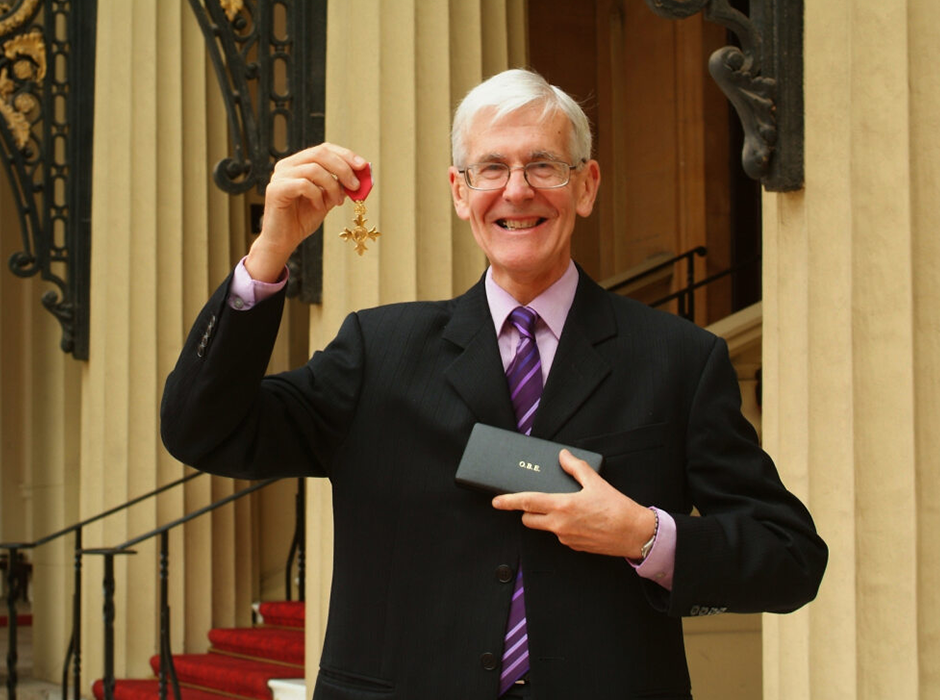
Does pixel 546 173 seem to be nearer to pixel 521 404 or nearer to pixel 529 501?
pixel 521 404

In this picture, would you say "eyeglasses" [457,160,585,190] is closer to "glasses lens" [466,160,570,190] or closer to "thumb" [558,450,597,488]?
"glasses lens" [466,160,570,190]

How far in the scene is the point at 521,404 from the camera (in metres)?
2.12

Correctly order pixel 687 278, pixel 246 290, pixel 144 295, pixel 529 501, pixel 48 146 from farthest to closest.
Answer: pixel 687 278 < pixel 48 146 < pixel 144 295 < pixel 246 290 < pixel 529 501

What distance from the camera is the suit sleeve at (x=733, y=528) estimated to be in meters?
1.94

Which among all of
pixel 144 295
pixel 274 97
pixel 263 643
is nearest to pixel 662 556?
pixel 274 97

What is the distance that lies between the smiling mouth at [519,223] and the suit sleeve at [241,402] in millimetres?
367

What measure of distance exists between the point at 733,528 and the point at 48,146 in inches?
289

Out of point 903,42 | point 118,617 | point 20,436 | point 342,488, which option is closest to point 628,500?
point 342,488

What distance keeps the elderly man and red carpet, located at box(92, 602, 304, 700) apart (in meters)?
5.72

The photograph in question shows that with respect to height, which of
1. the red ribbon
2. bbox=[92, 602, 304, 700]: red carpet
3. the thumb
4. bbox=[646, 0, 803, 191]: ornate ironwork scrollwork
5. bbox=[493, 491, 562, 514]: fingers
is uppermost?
bbox=[646, 0, 803, 191]: ornate ironwork scrollwork

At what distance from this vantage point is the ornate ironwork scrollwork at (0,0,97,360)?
8.38 metres

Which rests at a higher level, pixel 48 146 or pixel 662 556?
pixel 48 146

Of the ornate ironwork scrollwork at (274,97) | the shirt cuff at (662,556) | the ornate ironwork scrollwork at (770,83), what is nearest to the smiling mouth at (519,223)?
the shirt cuff at (662,556)

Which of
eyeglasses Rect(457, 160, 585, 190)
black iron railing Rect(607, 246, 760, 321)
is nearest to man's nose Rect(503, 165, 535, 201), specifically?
eyeglasses Rect(457, 160, 585, 190)
